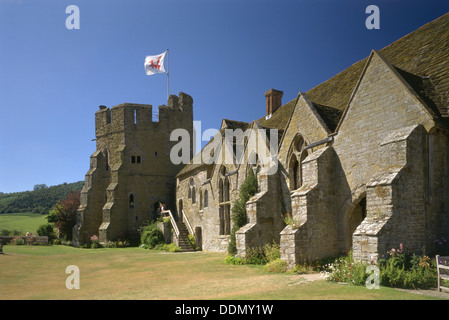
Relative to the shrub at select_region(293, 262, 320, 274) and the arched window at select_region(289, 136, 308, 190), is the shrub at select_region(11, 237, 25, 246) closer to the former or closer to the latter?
the arched window at select_region(289, 136, 308, 190)

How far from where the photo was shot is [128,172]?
36344 mm

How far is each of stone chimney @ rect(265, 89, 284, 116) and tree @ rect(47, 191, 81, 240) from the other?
966 inches

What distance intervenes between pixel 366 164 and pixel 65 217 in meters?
34.3

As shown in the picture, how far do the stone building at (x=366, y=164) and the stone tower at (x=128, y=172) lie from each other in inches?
708

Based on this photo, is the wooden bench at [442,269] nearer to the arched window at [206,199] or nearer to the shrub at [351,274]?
the shrub at [351,274]

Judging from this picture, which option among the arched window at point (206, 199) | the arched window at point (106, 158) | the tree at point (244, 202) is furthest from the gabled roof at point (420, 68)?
the arched window at point (106, 158)

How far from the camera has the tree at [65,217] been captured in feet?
124

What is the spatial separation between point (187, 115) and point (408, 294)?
1330 inches

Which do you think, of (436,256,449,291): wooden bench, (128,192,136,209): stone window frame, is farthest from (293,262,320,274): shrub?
Result: (128,192,136,209): stone window frame

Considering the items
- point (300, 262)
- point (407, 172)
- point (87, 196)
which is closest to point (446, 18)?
point (407, 172)

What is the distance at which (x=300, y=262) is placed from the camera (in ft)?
43.3

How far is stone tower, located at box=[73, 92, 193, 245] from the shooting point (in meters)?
35.6

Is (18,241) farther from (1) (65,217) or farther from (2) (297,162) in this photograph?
(2) (297,162)

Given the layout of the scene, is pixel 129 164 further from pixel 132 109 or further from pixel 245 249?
pixel 245 249
